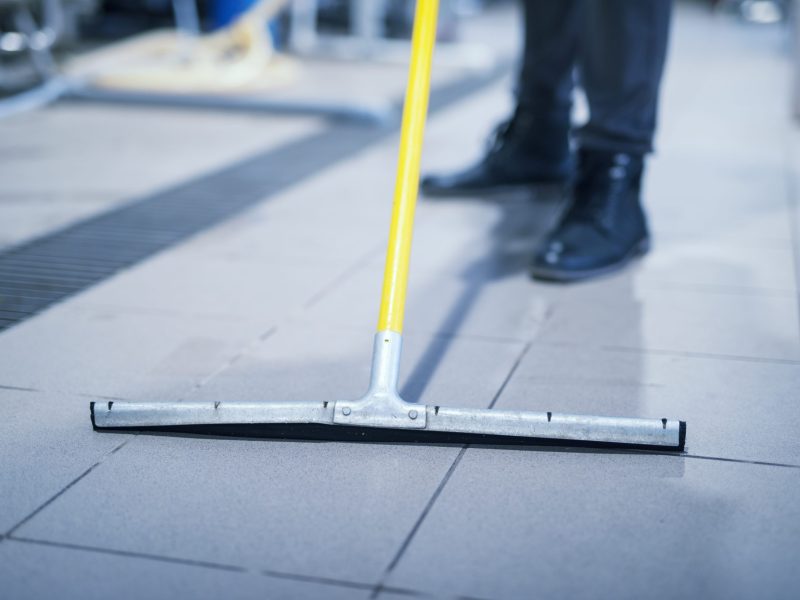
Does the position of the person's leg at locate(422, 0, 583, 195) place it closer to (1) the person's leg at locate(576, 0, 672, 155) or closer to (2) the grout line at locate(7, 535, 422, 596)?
(1) the person's leg at locate(576, 0, 672, 155)

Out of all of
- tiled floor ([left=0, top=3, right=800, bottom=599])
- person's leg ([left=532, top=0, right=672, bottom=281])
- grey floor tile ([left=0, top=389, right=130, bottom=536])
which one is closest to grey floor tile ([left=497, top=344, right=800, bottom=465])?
tiled floor ([left=0, top=3, right=800, bottom=599])

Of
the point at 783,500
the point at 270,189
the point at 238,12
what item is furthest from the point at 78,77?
the point at 783,500

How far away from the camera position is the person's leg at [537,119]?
211cm

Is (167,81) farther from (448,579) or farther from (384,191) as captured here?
(448,579)

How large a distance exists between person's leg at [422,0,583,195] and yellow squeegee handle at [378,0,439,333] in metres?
0.88

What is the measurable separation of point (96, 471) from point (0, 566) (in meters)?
0.18

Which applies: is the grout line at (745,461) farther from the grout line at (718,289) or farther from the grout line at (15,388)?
the grout line at (15,388)

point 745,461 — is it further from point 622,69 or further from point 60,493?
point 622,69

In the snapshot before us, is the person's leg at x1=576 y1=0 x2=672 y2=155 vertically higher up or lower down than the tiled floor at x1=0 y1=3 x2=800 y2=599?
higher up

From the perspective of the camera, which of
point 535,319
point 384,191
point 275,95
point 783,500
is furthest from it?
point 275,95

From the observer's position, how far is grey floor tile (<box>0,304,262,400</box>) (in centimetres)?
125

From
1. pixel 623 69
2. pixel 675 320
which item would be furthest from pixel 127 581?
pixel 623 69

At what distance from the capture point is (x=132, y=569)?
0.85m

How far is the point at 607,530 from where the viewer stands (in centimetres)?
Result: 92
